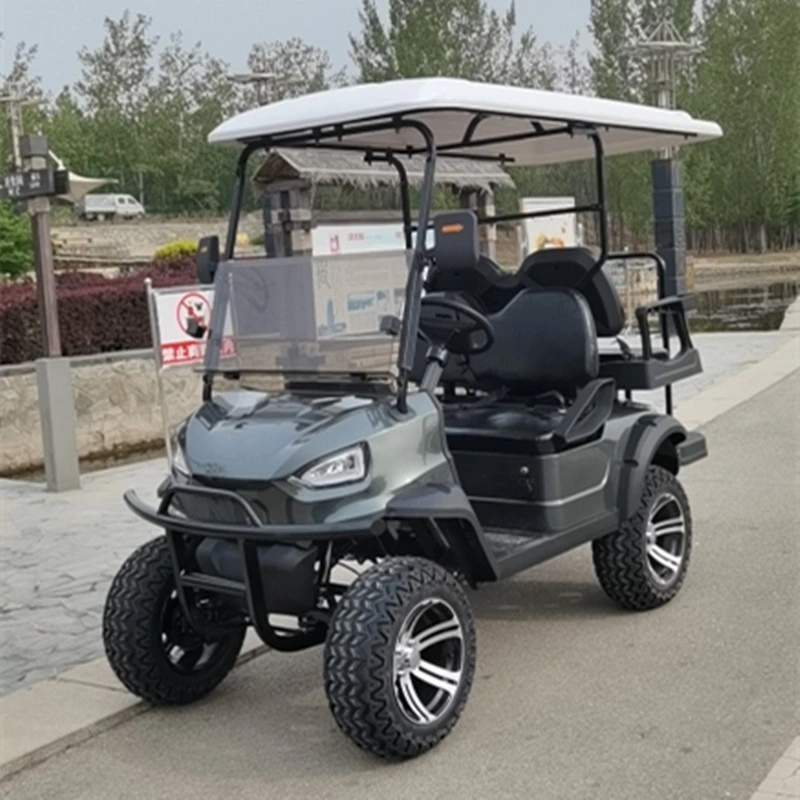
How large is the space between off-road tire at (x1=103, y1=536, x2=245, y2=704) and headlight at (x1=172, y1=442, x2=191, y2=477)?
313 millimetres

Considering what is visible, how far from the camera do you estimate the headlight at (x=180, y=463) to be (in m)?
3.93

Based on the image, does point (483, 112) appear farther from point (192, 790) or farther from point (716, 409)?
point (716, 409)

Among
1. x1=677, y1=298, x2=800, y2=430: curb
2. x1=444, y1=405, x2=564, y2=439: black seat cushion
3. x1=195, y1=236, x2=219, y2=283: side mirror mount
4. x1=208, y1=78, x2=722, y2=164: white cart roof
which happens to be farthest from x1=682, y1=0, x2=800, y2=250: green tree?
x1=195, y1=236, x2=219, y2=283: side mirror mount

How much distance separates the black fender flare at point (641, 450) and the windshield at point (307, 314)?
1290 millimetres

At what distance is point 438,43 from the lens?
144ft

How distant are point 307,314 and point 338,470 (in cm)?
73

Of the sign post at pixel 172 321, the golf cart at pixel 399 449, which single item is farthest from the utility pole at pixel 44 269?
the golf cart at pixel 399 449

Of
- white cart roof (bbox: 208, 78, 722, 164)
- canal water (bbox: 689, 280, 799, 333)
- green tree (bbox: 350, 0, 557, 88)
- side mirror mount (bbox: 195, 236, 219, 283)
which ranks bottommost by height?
canal water (bbox: 689, 280, 799, 333)

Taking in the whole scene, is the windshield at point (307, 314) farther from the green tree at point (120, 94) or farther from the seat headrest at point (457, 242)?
the green tree at point (120, 94)

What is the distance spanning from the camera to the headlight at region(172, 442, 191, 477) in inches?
155

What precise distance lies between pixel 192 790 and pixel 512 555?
52.9 inches

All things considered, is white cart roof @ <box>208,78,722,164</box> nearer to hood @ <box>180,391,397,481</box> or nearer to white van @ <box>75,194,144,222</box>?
hood @ <box>180,391,397,481</box>

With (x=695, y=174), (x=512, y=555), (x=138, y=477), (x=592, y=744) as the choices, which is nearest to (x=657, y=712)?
(x=592, y=744)

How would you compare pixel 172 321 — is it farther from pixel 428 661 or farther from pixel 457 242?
pixel 428 661
